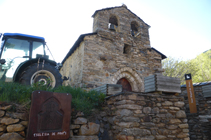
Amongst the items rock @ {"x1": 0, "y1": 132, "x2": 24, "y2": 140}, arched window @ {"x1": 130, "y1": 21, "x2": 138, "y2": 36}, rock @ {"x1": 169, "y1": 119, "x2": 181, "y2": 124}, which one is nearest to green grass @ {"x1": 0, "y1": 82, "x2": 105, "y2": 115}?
rock @ {"x1": 0, "y1": 132, "x2": 24, "y2": 140}

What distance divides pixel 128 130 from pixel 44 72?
268cm

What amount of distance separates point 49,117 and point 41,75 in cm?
171

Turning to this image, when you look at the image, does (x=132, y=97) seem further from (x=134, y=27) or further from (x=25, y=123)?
(x=134, y=27)

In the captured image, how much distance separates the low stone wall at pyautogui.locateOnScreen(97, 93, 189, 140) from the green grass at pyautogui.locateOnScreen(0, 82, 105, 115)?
0.36m

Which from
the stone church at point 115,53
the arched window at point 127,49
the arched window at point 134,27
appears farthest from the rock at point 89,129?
the arched window at point 134,27

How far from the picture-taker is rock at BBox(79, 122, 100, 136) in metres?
3.29

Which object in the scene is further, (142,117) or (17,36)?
(17,36)

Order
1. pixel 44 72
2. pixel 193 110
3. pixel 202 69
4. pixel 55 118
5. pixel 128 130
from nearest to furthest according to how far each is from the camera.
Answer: pixel 55 118, pixel 128 130, pixel 44 72, pixel 193 110, pixel 202 69

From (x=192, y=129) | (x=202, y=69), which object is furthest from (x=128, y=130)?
(x=202, y=69)

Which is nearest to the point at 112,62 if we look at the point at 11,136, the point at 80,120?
the point at 80,120

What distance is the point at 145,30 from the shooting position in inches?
358

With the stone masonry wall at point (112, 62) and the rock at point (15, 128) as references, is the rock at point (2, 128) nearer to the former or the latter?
the rock at point (15, 128)

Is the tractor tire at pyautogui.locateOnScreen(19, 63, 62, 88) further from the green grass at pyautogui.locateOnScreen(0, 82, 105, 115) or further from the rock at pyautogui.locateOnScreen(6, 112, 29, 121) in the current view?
the rock at pyautogui.locateOnScreen(6, 112, 29, 121)

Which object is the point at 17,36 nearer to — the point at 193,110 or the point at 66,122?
the point at 66,122
